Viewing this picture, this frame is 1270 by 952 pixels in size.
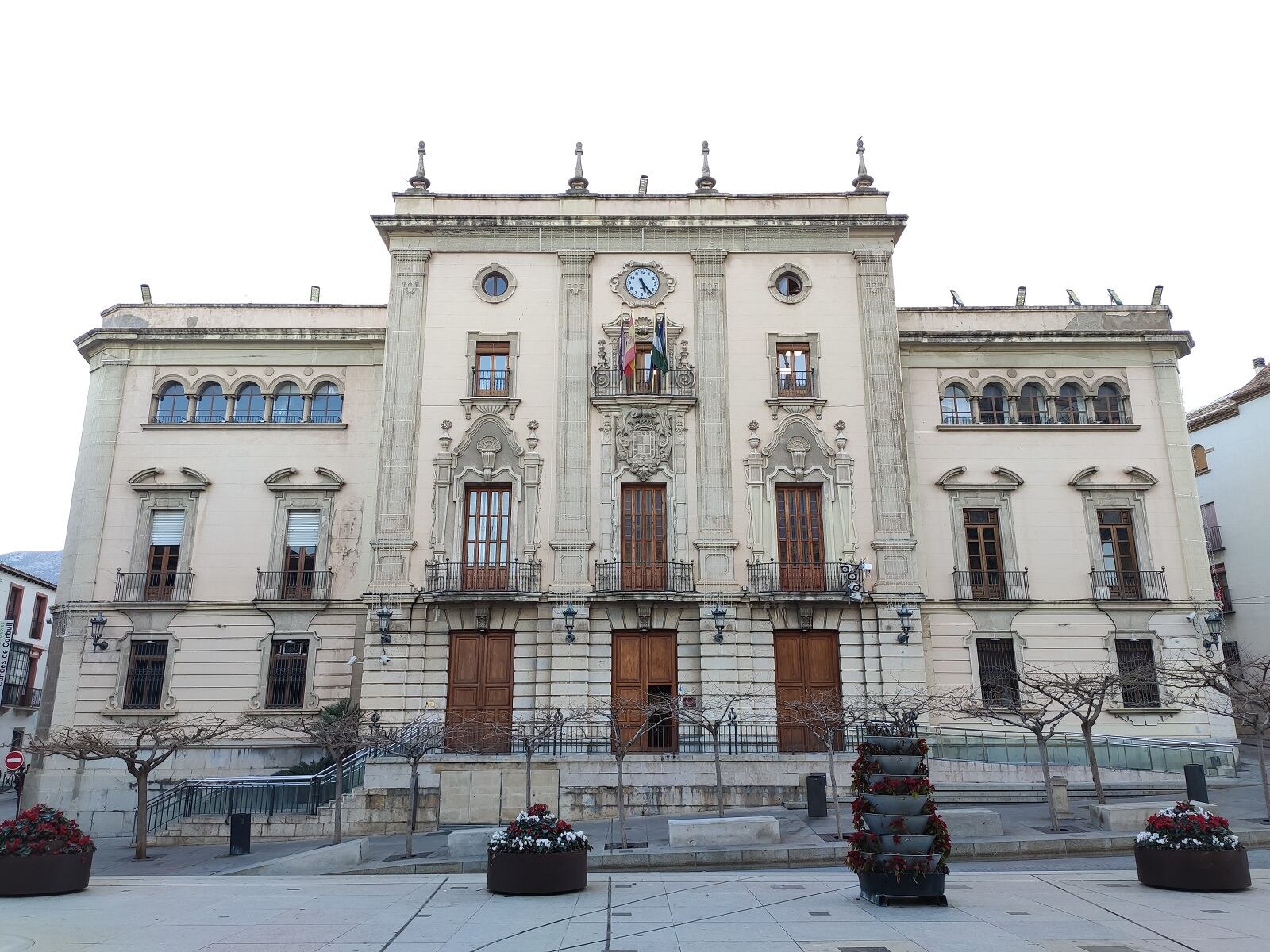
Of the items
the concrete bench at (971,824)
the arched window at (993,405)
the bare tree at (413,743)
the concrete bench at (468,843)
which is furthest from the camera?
the arched window at (993,405)

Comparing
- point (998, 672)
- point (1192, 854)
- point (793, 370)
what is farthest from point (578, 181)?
point (1192, 854)

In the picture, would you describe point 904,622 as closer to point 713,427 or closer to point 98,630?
point 713,427

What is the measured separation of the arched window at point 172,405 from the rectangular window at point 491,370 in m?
9.61

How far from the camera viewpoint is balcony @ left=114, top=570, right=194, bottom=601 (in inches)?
1125

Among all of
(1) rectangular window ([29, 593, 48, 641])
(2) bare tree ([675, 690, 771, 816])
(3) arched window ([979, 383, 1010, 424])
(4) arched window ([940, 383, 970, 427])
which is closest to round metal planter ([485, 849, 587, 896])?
(2) bare tree ([675, 690, 771, 816])

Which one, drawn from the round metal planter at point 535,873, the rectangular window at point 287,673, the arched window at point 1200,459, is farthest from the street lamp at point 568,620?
the arched window at point 1200,459

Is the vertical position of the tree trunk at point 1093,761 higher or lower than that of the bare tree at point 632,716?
lower

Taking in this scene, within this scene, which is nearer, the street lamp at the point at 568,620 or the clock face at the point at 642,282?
the street lamp at the point at 568,620

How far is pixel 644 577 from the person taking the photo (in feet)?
87.7

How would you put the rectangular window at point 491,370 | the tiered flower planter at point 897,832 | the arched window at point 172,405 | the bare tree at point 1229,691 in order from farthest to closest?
the arched window at point 172,405 < the rectangular window at point 491,370 < the bare tree at point 1229,691 < the tiered flower planter at point 897,832

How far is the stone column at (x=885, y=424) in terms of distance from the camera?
27016mm

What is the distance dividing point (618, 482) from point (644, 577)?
2810 millimetres

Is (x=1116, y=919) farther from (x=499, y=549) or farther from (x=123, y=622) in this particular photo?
(x=123, y=622)

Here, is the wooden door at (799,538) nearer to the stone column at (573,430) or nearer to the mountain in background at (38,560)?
the stone column at (573,430)
